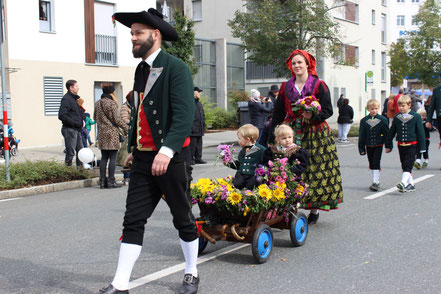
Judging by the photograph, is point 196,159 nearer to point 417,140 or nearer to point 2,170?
point 2,170

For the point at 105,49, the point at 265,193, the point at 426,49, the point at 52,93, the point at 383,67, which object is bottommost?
the point at 265,193

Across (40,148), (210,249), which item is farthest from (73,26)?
(210,249)

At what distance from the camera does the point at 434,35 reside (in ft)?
139

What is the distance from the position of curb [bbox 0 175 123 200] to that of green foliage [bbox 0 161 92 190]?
190mm

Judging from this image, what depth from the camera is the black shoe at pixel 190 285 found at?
13.2ft

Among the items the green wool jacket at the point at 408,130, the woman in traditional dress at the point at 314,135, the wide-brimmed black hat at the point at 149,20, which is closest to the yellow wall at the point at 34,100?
the green wool jacket at the point at 408,130

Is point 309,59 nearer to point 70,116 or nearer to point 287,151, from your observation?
point 287,151

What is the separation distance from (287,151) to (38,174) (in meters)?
6.20

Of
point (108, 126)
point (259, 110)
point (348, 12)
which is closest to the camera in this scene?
point (108, 126)

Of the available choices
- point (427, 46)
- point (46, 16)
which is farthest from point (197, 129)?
point (427, 46)

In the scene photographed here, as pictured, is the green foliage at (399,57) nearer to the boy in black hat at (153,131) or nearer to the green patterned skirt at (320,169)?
the green patterned skirt at (320,169)

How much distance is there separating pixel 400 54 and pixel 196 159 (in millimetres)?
35962

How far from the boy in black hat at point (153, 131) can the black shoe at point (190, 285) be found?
0.41 metres

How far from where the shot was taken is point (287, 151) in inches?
221
